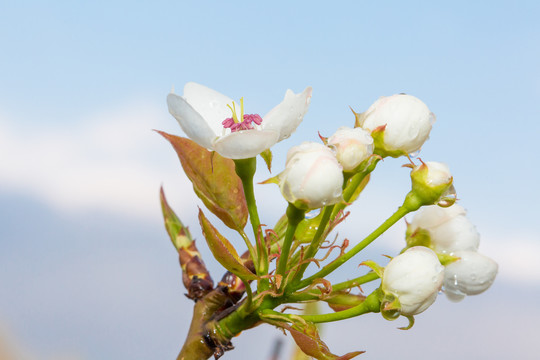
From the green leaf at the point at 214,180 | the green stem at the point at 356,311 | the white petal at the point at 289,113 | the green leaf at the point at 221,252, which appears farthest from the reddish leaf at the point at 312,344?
the white petal at the point at 289,113

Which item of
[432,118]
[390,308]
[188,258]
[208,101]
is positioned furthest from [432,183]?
[188,258]

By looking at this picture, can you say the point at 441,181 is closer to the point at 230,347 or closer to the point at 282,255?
the point at 282,255

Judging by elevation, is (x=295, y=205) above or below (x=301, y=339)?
above

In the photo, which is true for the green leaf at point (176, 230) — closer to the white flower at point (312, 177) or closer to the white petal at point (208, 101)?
the white petal at point (208, 101)

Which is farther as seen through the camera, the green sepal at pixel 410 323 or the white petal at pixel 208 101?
the white petal at pixel 208 101

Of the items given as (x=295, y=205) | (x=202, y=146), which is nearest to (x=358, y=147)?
(x=295, y=205)

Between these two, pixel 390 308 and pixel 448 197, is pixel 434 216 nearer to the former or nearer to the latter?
pixel 448 197
